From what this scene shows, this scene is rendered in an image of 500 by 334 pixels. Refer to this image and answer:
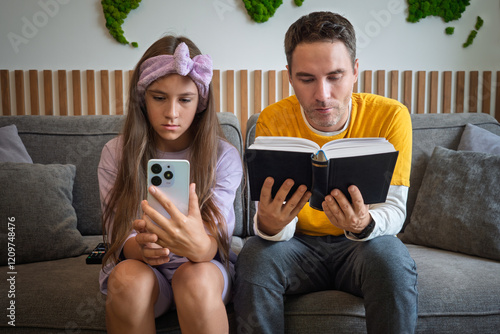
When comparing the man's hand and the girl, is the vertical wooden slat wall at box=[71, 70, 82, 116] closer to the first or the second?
the girl

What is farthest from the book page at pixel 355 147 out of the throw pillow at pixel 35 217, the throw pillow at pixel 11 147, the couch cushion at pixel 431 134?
the throw pillow at pixel 11 147

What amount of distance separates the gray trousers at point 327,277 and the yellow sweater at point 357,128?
7 cm

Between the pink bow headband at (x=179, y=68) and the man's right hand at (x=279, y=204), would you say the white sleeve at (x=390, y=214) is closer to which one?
the man's right hand at (x=279, y=204)

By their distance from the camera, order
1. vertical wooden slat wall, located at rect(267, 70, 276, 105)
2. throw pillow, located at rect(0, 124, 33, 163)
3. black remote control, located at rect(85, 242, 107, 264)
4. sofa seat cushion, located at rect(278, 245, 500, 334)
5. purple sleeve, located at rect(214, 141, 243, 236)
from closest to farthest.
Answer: sofa seat cushion, located at rect(278, 245, 500, 334)
purple sleeve, located at rect(214, 141, 243, 236)
black remote control, located at rect(85, 242, 107, 264)
throw pillow, located at rect(0, 124, 33, 163)
vertical wooden slat wall, located at rect(267, 70, 276, 105)

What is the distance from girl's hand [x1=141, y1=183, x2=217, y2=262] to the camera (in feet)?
3.10

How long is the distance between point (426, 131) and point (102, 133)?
1.34 meters

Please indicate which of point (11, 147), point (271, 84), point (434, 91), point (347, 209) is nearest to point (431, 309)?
point (347, 209)

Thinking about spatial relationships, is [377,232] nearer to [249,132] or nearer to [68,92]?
[249,132]

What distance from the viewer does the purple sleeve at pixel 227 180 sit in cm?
121

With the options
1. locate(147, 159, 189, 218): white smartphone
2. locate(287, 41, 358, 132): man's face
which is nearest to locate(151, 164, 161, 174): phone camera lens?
locate(147, 159, 189, 218): white smartphone

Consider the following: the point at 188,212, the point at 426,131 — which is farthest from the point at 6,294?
the point at 426,131

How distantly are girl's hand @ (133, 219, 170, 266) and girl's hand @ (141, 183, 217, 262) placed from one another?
0.04 ft

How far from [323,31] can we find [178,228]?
671 millimetres

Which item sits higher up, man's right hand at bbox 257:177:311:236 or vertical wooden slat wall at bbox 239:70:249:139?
vertical wooden slat wall at bbox 239:70:249:139
